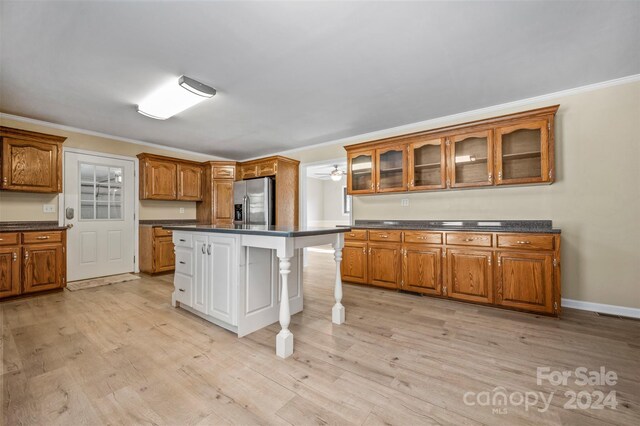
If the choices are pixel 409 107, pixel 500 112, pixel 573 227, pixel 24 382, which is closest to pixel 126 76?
pixel 24 382

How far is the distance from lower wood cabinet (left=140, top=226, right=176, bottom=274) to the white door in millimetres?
225

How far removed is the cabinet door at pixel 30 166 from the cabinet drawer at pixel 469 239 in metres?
5.38

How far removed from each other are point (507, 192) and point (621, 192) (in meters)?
0.96

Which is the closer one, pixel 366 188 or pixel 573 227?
pixel 573 227

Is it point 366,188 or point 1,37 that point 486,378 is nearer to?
point 366,188

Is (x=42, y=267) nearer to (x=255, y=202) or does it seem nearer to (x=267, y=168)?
(x=255, y=202)

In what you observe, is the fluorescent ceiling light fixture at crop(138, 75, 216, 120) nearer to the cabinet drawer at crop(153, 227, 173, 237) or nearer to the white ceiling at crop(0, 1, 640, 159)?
the white ceiling at crop(0, 1, 640, 159)

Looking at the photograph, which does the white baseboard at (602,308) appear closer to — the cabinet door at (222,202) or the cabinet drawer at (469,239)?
the cabinet drawer at (469,239)

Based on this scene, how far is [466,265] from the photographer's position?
309cm

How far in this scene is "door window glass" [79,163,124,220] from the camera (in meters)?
4.27

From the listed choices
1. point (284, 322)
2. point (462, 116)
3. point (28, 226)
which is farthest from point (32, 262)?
point (462, 116)

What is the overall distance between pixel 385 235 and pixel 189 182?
4.00 meters

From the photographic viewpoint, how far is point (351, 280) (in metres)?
4.00

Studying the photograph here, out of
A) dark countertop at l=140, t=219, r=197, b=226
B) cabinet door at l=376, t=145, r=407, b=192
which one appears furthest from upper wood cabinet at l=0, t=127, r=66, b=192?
cabinet door at l=376, t=145, r=407, b=192
